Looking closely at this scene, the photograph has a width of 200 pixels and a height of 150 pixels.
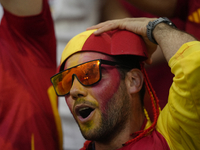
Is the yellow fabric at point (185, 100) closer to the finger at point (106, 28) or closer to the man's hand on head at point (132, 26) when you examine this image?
the man's hand on head at point (132, 26)

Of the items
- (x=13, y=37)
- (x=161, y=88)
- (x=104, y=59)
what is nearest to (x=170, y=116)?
(x=104, y=59)

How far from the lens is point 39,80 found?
175 centimetres

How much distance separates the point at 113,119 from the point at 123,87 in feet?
0.56

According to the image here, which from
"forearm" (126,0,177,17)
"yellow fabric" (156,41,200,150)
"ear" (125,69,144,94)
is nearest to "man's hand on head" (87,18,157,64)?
Result: "ear" (125,69,144,94)

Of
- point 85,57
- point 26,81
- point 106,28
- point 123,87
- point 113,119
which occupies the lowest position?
point 26,81

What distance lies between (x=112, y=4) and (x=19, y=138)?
157cm

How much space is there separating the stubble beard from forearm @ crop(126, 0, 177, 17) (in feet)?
2.98

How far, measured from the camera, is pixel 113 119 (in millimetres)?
1245

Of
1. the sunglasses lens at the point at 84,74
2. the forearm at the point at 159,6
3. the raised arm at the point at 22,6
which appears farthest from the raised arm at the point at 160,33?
the forearm at the point at 159,6

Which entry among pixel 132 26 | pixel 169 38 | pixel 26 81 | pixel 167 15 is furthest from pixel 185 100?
pixel 167 15

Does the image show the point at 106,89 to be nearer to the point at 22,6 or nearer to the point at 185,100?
the point at 185,100

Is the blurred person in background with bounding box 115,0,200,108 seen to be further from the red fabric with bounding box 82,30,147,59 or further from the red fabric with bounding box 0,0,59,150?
the red fabric with bounding box 0,0,59,150

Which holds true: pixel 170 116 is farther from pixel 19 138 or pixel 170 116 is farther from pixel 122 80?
pixel 19 138

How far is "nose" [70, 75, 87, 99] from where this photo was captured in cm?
124
